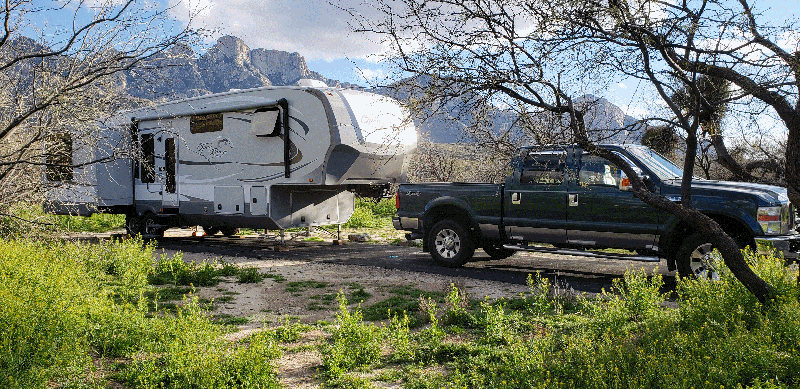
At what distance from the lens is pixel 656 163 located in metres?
8.70

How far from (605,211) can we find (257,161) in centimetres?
727

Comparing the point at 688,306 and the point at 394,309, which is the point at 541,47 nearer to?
the point at 688,306

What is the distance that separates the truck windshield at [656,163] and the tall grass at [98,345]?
Answer: 20.4 feet

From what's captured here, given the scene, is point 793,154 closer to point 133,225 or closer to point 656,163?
point 656,163

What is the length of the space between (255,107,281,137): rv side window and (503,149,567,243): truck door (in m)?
5.12

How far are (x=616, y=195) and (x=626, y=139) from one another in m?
2.93

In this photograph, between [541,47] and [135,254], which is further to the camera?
[135,254]

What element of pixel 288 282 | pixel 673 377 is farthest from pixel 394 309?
pixel 673 377

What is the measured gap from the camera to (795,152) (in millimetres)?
6035

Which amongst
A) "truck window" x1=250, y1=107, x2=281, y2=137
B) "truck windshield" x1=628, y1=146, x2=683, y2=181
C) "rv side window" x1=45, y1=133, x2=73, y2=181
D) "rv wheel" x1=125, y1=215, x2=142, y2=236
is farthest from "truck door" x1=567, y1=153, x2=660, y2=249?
"rv wheel" x1=125, y1=215, x2=142, y2=236

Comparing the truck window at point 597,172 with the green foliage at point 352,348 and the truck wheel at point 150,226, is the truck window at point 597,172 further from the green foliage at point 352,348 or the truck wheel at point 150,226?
the truck wheel at point 150,226

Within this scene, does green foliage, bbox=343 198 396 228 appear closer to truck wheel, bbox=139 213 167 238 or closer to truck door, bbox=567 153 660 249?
truck wheel, bbox=139 213 167 238

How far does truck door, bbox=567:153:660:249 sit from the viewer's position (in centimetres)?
818

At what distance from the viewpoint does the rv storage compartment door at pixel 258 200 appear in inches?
473
